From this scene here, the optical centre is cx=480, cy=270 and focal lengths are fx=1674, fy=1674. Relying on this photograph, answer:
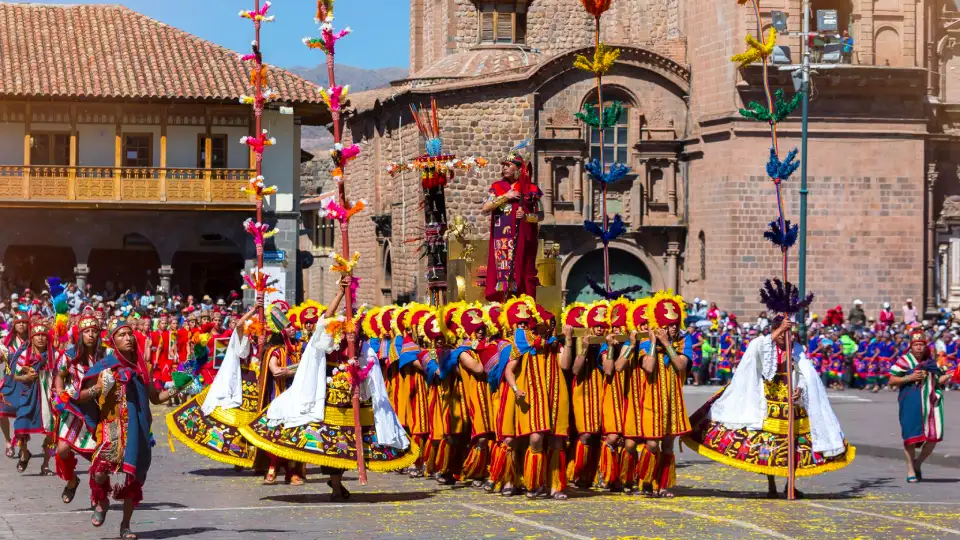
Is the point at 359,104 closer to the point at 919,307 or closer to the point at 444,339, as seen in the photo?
the point at 919,307

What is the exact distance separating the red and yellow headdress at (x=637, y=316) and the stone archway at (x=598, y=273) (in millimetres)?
27226

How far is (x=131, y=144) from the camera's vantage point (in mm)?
42188

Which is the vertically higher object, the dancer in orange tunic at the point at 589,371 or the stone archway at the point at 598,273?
the stone archway at the point at 598,273

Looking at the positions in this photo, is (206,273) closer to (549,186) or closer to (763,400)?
(549,186)

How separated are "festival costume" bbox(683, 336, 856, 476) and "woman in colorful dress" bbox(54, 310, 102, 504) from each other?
18.3 ft

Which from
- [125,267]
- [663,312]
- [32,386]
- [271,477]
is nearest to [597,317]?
[663,312]

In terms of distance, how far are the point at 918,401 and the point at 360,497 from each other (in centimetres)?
589

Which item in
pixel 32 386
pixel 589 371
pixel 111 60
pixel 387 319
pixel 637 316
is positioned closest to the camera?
pixel 637 316

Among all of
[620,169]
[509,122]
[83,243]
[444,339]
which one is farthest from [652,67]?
[444,339]

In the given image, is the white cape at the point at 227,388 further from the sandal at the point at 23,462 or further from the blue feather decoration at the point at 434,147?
the blue feather decoration at the point at 434,147

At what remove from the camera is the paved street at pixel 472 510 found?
12.5m

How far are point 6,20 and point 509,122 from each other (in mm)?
13386

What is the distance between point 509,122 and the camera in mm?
43656

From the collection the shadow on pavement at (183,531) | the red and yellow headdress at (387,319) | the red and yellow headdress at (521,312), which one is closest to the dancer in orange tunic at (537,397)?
the red and yellow headdress at (521,312)
